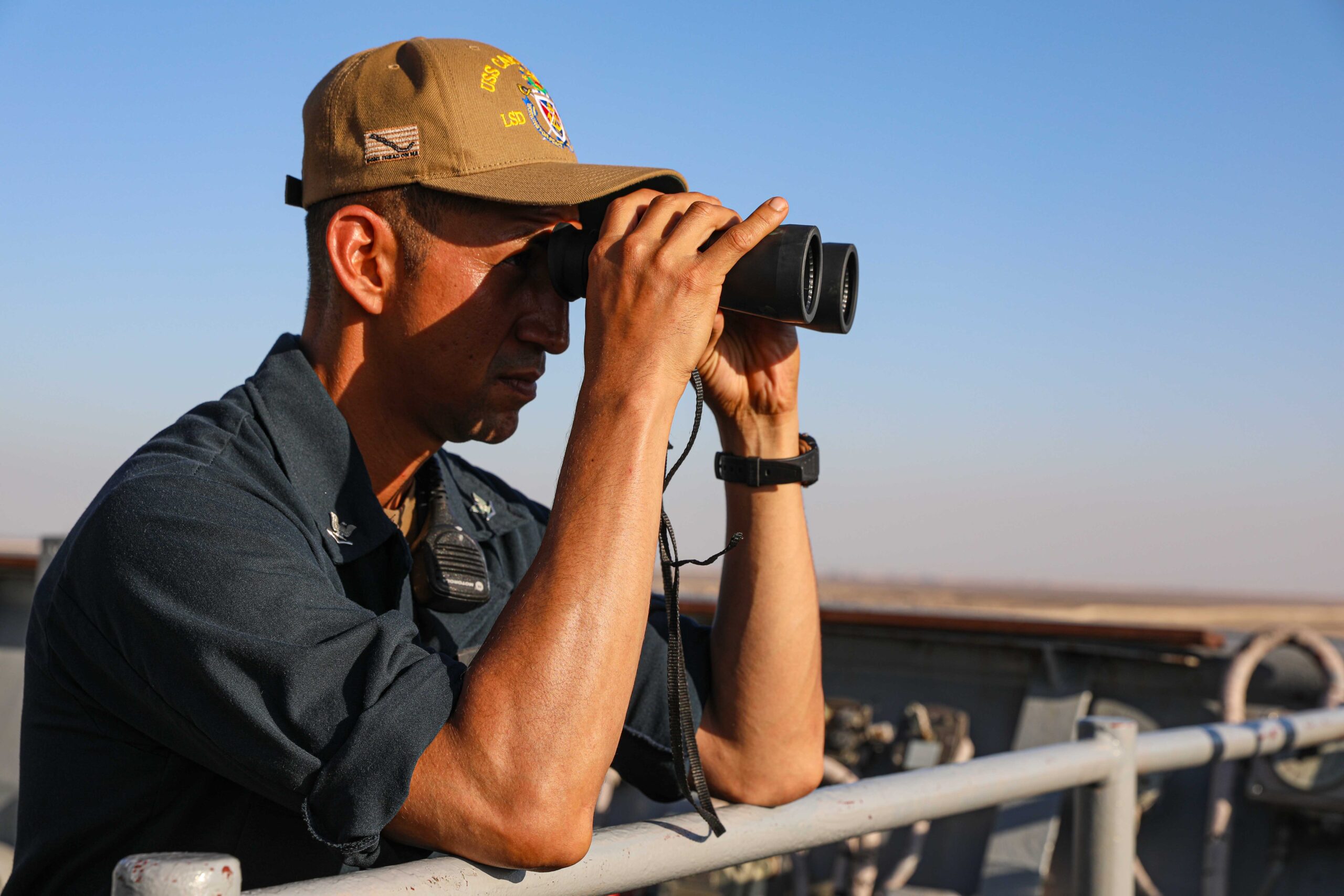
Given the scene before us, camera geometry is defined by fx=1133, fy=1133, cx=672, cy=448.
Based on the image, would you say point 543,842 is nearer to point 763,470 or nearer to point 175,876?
point 175,876

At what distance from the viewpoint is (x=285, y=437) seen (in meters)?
1.38

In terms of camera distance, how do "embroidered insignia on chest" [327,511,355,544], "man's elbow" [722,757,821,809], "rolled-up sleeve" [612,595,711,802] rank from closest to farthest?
"embroidered insignia on chest" [327,511,355,544], "man's elbow" [722,757,821,809], "rolled-up sleeve" [612,595,711,802]

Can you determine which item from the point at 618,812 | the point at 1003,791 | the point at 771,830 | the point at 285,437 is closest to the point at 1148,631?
the point at 618,812

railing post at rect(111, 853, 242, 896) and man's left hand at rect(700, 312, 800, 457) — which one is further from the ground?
man's left hand at rect(700, 312, 800, 457)

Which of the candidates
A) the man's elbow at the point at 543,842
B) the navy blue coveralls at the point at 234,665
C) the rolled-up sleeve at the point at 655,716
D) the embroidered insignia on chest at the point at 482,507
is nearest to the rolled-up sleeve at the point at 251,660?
the navy blue coveralls at the point at 234,665

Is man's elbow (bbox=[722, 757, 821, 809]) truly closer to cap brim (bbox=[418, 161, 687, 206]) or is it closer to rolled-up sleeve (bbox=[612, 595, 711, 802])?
rolled-up sleeve (bbox=[612, 595, 711, 802])

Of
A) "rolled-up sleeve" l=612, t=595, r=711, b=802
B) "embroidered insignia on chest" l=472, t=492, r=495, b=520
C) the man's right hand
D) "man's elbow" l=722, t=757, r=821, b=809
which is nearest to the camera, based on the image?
the man's right hand

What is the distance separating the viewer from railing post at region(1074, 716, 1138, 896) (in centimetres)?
167

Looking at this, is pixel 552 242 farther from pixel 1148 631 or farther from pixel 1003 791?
pixel 1148 631

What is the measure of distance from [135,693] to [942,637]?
3.90 meters

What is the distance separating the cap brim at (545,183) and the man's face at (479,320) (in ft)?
0.12

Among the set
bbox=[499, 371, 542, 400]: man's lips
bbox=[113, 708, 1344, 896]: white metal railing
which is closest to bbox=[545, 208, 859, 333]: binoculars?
bbox=[499, 371, 542, 400]: man's lips

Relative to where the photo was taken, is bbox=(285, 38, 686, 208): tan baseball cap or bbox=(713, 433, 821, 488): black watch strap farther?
bbox=(713, 433, 821, 488): black watch strap

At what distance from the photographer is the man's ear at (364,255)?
1.54m
